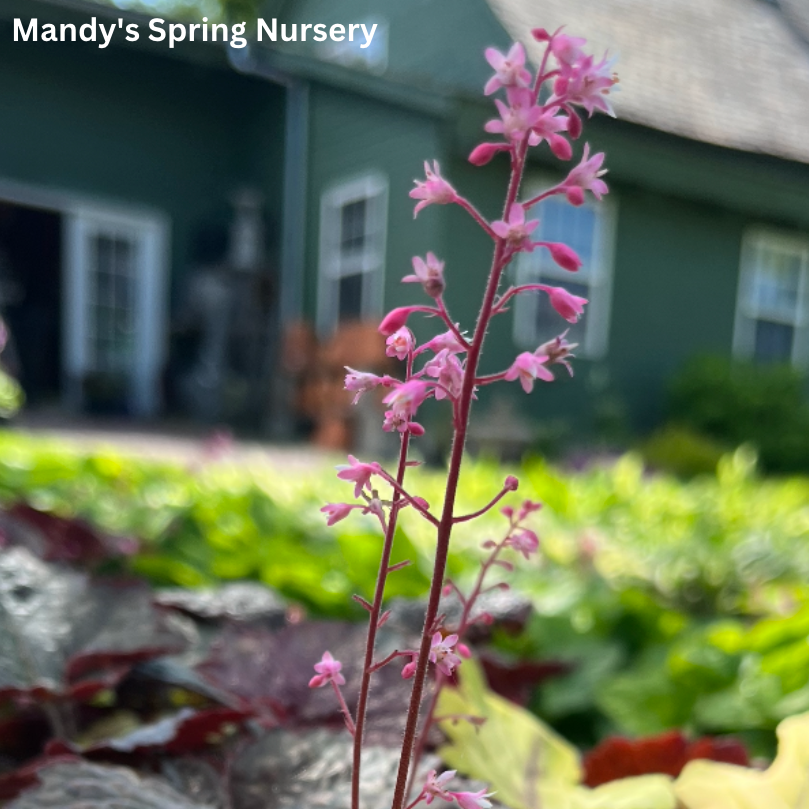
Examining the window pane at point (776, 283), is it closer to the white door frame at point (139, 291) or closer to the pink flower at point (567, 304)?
the white door frame at point (139, 291)

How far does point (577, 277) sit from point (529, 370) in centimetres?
768

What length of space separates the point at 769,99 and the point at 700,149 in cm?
355

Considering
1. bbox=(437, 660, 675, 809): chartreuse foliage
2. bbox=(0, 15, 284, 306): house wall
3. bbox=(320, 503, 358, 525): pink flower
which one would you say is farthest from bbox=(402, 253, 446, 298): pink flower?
bbox=(0, 15, 284, 306): house wall

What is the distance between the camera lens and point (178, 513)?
5.63 feet

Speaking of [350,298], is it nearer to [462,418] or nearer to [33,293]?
[33,293]

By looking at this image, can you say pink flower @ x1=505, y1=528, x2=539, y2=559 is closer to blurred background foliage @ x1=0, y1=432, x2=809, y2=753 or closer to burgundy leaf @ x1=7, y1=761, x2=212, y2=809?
burgundy leaf @ x1=7, y1=761, x2=212, y2=809

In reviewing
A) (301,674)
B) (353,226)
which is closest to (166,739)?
(301,674)

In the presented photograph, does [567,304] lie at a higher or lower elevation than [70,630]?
higher

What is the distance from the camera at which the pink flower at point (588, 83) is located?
13.7 inches

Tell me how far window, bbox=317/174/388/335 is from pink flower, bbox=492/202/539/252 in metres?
7.25

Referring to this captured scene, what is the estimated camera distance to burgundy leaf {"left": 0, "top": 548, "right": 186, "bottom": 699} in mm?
717

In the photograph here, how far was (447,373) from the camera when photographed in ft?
1.27

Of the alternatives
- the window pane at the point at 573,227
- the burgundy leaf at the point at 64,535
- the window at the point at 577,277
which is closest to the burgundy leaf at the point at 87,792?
the burgundy leaf at the point at 64,535

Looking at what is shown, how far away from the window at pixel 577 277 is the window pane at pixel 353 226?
181cm
